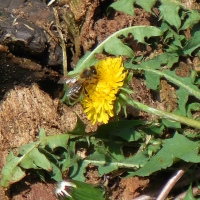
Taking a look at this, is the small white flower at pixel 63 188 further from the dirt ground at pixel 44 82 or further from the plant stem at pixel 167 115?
the plant stem at pixel 167 115

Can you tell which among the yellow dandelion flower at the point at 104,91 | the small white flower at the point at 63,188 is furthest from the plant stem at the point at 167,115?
the small white flower at the point at 63,188

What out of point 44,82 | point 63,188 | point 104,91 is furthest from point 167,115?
point 44,82

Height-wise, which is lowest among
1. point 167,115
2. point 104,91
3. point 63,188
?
point 63,188

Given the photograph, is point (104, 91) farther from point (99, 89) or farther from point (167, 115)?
point (167, 115)

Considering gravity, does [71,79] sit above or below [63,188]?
above

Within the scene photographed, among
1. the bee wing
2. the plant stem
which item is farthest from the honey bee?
the plant stem

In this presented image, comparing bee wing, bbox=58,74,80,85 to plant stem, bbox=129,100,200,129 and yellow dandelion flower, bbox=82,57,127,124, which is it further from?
plant stem, bbox=129,100,200,129
